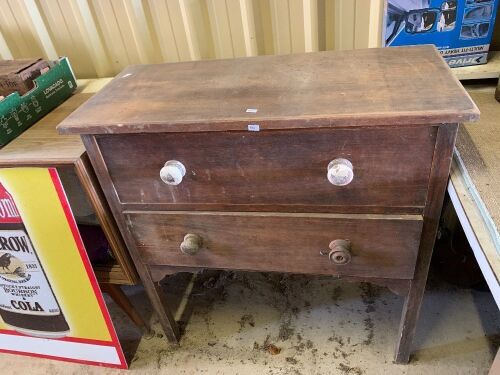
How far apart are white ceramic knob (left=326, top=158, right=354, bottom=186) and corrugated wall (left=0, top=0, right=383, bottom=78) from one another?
1.85 ft

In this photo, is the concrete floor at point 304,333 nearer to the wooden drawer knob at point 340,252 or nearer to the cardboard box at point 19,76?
the wooden drawer knob at point 340,252

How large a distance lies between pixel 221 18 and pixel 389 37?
1.54 feet

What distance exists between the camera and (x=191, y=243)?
931 millimetres

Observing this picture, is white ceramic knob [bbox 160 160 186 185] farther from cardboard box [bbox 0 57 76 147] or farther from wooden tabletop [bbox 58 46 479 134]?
cardboard box [bbox 0 57 76 147]

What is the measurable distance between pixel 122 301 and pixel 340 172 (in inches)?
32.9

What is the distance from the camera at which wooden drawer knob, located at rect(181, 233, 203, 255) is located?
93 centimetres

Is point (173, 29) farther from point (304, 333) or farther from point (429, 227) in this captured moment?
point (304, 333)

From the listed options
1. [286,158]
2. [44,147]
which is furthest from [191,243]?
[44,147]

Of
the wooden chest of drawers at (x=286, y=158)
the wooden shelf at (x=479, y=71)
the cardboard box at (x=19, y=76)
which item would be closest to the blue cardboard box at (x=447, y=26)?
the wooden shelf at (x=479, y=71)

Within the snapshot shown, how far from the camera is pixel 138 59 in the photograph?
4.35ft

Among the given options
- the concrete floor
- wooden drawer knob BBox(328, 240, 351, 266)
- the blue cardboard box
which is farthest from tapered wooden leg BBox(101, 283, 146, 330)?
the blue cardboard box

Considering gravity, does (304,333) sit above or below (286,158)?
below

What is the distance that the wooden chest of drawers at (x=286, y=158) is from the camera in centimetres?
73

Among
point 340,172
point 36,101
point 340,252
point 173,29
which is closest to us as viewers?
point 340,172
